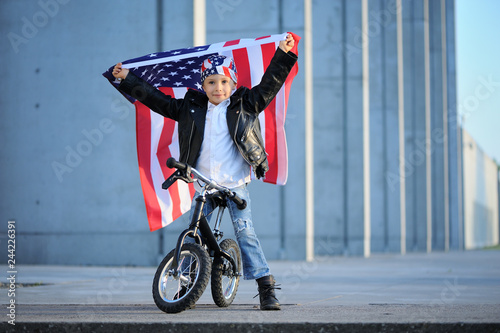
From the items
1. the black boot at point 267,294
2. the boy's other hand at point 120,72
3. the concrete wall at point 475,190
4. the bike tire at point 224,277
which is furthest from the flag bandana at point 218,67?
the concrete wall at point 475,190

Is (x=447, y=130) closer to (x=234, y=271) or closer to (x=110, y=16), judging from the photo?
(x=110, y=16)

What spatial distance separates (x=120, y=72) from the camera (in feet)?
17.7

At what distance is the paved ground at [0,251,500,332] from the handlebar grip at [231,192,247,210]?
2.14 ft

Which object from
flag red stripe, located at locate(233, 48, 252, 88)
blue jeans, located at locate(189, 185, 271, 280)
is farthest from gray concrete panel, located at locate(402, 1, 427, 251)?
blue jeans, located at locate(189, 185, 271, 280)

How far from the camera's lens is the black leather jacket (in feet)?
16.3

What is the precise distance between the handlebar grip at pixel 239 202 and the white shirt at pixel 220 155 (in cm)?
13

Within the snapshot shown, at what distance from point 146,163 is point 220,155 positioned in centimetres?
98

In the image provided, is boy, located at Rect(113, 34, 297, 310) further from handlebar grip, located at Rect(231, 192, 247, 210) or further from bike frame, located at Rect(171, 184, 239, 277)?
bike frame, located at Rect(171, 184, 239, 277)

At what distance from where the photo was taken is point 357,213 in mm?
20781

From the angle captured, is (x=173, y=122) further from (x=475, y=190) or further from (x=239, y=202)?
(x=475, y=190)

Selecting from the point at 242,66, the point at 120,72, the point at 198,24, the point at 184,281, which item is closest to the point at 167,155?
the point at 120,72

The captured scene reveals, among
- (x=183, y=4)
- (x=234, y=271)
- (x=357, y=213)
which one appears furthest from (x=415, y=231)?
(x=234, y=271)

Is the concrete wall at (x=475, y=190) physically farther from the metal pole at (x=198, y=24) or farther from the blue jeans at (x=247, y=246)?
the blue jeans at (x=247, y=246)

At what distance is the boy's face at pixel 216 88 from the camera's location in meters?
5.09
